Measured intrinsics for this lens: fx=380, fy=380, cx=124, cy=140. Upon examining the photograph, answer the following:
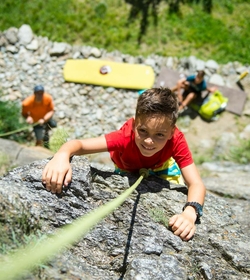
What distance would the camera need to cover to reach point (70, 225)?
8.10 feet

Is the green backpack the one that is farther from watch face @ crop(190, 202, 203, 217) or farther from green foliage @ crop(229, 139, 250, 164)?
watch face @ crop(190, 202, 203, 217)

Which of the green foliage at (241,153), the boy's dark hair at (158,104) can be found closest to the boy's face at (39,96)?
the green foliage at (241,153)

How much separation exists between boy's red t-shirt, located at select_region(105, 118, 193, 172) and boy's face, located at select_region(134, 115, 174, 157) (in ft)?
0.86

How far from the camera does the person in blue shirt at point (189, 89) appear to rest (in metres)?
8.06

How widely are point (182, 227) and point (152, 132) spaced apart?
2.27ft

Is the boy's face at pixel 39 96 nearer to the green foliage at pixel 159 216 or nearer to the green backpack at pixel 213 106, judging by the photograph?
the green backpack at pixel 213 106

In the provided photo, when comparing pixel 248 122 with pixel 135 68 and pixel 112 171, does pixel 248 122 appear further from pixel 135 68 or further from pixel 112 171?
pixel 112 171

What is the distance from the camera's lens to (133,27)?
885 cm

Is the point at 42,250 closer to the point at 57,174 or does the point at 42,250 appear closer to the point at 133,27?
the point at 57,174

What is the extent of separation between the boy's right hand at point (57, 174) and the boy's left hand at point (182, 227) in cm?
78

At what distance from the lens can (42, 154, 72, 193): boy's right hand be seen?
2.48 meters

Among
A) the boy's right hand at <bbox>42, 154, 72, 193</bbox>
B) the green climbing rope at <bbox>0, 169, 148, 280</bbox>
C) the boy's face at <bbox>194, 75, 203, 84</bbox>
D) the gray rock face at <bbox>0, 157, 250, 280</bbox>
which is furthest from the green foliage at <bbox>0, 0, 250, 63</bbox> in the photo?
the green climbing rope at <bbox>0, 169, 148, 280</bbox>

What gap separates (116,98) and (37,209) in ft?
19.9

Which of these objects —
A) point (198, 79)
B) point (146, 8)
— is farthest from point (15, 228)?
point (146, 8)
